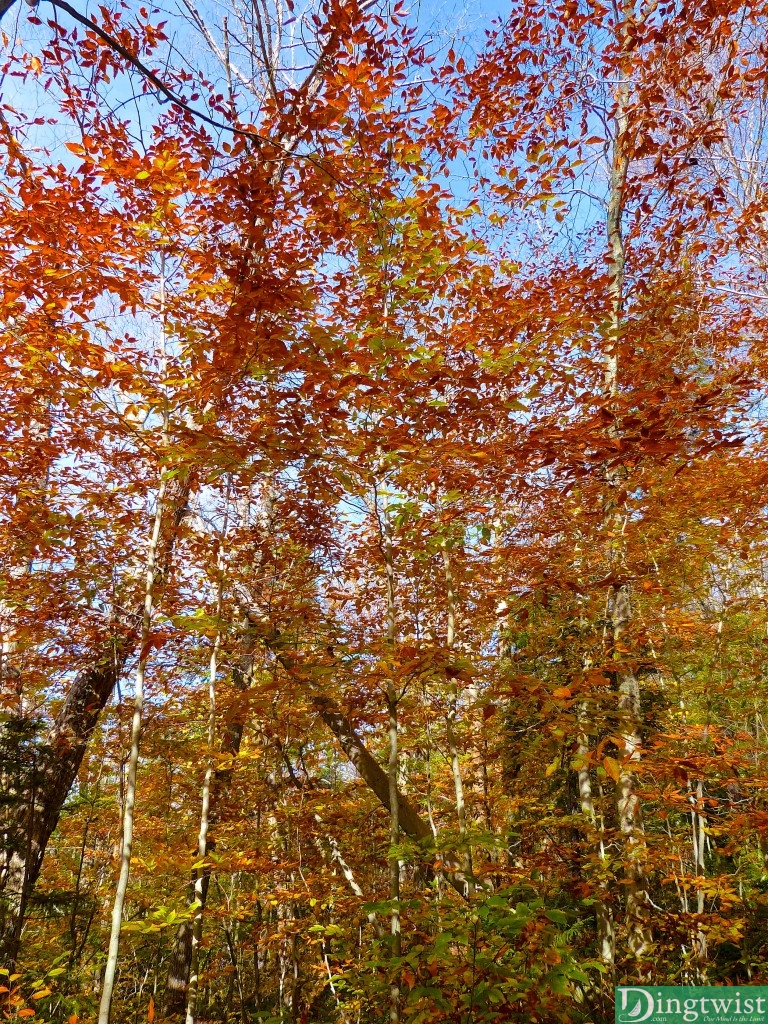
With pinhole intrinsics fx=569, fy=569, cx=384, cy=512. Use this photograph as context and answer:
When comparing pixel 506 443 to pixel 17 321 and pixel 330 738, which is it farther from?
pixel 330 738

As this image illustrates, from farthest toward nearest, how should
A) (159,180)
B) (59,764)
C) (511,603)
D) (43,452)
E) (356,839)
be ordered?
(356,839), (43,452), (511,603), (59,764), (159,180)

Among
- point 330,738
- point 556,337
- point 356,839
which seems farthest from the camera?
point 356,839

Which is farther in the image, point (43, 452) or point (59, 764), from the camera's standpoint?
point (43, 452)

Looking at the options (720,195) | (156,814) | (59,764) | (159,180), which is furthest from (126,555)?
(720,195)

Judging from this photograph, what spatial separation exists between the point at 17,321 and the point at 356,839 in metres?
8.50

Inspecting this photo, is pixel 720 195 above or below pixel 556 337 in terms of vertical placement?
above

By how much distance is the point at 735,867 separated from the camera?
371 inches

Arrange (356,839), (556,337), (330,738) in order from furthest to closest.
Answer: (356,839)
(330,738)
(556,337)

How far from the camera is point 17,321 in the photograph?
209 inches

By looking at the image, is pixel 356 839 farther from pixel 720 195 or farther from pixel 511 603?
pixel 720 195

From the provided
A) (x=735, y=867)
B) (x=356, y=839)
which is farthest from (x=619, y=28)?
(x=735, y=867)

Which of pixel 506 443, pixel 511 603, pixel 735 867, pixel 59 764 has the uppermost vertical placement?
pixel 506 443

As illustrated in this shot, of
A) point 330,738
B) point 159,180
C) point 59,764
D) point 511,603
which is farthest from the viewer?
point 330,738

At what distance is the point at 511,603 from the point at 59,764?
481 cm
